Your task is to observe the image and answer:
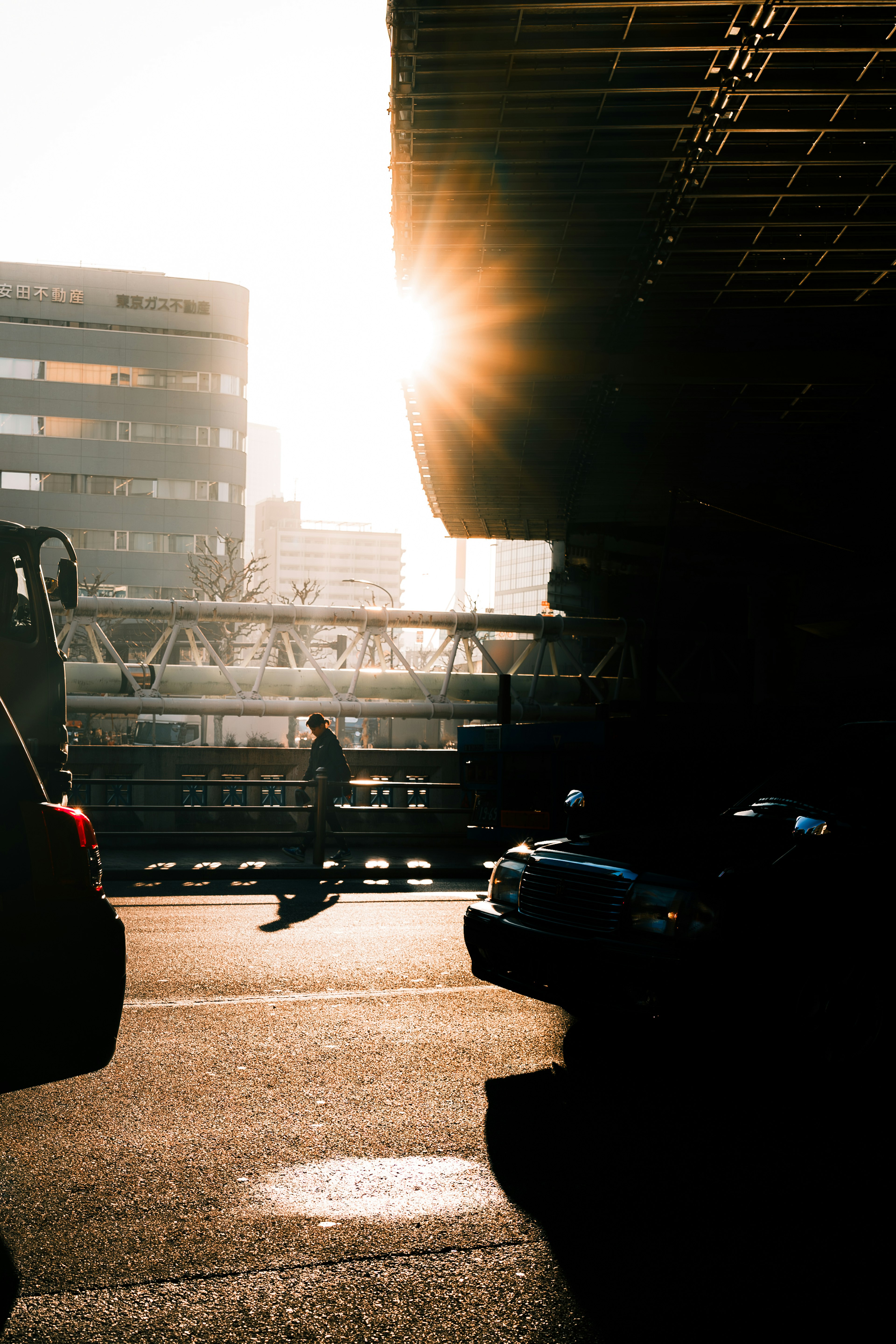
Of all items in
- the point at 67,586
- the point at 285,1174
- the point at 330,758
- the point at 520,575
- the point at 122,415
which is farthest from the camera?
the point at 520,575

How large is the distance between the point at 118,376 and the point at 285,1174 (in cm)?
8068

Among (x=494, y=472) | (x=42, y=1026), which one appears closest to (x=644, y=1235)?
(x=42, y=1026)

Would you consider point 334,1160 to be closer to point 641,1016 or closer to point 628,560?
point 641,1016

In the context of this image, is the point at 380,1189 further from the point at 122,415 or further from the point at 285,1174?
the point at 122,415

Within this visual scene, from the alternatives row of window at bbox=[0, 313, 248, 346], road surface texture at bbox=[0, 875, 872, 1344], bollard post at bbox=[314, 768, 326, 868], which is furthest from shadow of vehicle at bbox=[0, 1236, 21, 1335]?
row of window at bbox=[0, 313, 248, 346]

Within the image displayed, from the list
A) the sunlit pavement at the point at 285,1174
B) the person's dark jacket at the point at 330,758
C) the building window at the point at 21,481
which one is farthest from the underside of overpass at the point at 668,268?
the building window at the point at 21,481

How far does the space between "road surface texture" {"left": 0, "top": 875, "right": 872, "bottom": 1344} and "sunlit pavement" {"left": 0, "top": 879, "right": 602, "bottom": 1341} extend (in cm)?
1

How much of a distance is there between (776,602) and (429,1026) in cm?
2897

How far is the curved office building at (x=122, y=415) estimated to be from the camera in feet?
250

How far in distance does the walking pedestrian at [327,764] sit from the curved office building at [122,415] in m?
63.2

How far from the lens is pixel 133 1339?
9.34ft

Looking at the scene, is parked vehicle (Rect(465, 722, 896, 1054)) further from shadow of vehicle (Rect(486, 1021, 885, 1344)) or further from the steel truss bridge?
the steel truss bridge

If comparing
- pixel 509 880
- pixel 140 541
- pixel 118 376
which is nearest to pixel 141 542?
pixel 140 541

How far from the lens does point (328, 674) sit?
25828 mm
